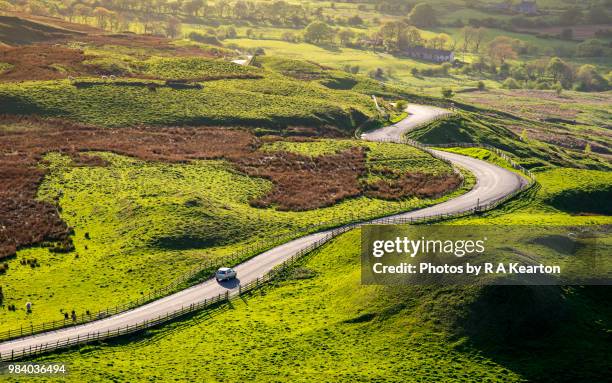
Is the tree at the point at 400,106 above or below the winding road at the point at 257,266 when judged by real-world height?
above

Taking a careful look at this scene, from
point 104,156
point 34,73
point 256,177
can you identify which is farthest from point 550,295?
point 34,73

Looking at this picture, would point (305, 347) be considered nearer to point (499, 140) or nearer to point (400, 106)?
point (499, 140)

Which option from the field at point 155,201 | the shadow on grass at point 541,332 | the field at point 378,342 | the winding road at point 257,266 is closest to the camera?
the shadow on grass at point 541,332

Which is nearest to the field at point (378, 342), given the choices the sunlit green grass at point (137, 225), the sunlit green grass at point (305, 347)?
the sunlit green grass at point (305, 347)

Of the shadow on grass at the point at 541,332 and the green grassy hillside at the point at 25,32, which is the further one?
the green grassy hillside at the point at 25,32

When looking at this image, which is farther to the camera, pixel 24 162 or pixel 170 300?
pixel 24 162

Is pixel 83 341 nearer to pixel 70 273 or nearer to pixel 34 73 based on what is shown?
pixel 70 273

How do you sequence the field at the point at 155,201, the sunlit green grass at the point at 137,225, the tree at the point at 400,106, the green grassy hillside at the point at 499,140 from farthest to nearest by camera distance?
the tree at the point at 400,106 < the green grassy hillside at the point at 499,140 < the field at the point at 155,201 < the sunlit green grass at the point at 137,225

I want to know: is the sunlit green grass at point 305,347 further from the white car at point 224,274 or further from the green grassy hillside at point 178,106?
the green grassy hillside at point 178,106
